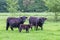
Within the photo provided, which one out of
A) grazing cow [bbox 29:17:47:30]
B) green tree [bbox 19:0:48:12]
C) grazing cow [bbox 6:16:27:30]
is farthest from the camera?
green tree [bbox 19:0:48:12]

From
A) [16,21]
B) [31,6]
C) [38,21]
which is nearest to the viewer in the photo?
[16,21]

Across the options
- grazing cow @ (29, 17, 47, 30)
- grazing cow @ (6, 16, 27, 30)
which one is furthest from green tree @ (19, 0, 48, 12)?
grazing cow @ (6, 16, 27, 30)

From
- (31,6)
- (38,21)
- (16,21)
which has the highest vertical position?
(16,21)

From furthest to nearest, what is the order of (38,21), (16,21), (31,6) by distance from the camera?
(31,6)
(38,21)
(16,21)

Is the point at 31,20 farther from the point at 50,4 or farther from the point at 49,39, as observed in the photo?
the point at 50,4

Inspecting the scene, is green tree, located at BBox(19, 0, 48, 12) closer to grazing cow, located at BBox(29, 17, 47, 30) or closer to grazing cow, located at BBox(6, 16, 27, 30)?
grazing cow, located at BBox(29, 17, 47, 30)

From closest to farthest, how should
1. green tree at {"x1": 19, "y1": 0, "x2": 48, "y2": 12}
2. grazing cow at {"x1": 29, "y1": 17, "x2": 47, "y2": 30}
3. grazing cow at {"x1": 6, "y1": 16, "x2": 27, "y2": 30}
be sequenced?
grazing cow at {"x1": 6, "y1": 16, "x2": 27, "y2": 30} → grazing cow at {"x1": 29, "y1": 17, "x2": 47, "y2": 30} → green tree at {"x1": 19, "y1": 0, "x2": 48, "y2": 12}

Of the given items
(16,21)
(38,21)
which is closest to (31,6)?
(38,21)

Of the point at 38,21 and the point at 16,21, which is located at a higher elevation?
the point at 16,21

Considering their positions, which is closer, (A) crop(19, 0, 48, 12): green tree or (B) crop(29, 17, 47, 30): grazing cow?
(B) crop(29, 17, 47, 30): grazing cow

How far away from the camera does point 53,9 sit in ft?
138

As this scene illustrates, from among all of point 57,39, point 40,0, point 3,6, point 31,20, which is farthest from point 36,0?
point 57,39

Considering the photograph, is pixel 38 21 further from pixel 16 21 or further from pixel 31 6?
pixel 31 6

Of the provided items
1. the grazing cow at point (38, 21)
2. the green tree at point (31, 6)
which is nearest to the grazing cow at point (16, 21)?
the grazing cow at point (38, 21)
